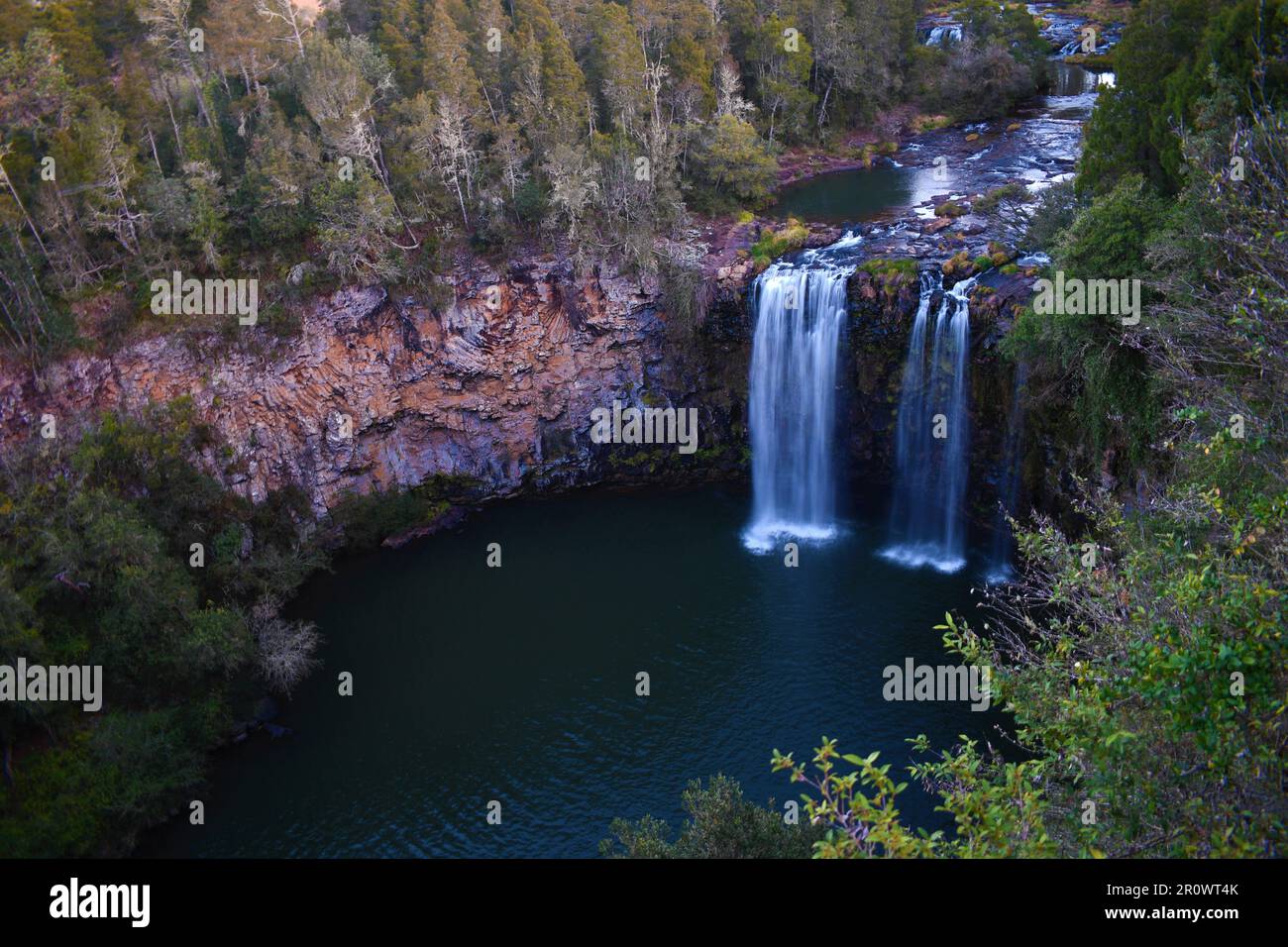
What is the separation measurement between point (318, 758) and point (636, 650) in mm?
10195

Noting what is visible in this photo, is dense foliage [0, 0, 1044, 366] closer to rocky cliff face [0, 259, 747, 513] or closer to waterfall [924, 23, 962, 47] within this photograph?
rocky cliff face [0, 259, 747, 513]

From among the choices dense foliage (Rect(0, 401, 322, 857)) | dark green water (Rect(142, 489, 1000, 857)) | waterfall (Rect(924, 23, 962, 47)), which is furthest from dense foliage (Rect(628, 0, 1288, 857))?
waterfall (Rect(924, 23, 962, 47))

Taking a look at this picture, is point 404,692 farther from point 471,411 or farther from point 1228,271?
point 1228,271

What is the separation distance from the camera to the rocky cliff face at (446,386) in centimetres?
3481

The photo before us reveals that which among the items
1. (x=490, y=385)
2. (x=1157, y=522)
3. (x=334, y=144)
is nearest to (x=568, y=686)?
(x=490, y=385)

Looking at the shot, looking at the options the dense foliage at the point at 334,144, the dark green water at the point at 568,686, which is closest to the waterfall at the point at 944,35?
the dense foliage at the point at 334,144

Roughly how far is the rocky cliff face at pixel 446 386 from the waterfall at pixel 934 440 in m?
7.23

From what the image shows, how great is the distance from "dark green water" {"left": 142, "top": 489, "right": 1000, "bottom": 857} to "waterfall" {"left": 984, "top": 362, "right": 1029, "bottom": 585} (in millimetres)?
1144

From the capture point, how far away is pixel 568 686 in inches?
1163

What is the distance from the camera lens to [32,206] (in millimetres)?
35562

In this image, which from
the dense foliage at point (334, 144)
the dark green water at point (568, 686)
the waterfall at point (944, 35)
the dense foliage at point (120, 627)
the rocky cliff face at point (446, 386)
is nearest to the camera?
the dense foliage at point (120, 627)

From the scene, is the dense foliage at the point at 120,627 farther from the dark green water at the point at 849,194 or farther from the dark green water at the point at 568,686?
the dark green water at the point at 849,194

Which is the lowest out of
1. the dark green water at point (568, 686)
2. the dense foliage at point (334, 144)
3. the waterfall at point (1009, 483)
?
the dark green water at point (568, 686)

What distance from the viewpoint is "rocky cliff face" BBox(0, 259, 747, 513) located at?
34812 millimetres
